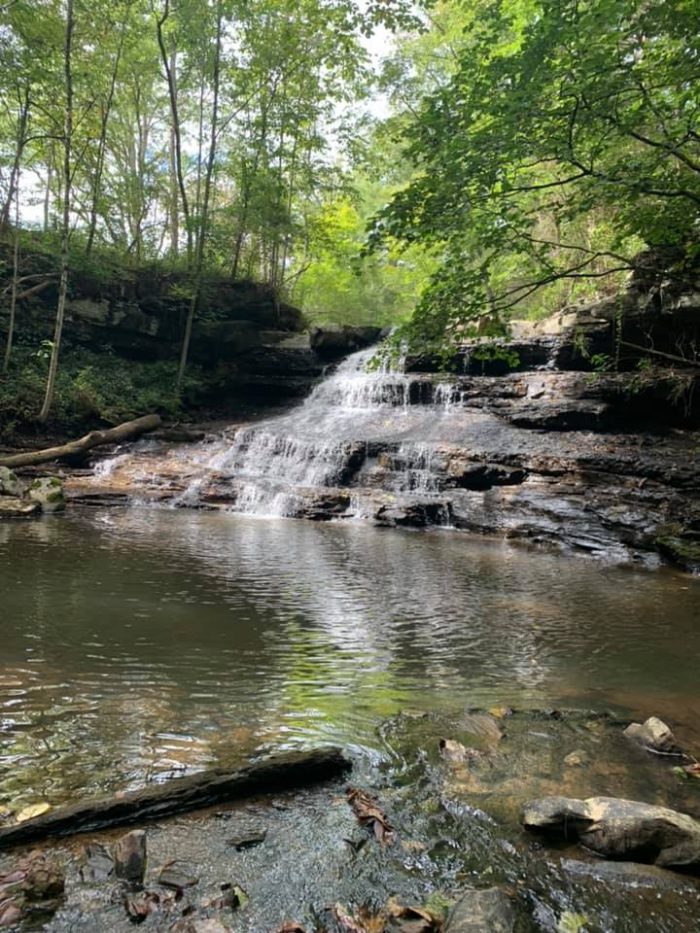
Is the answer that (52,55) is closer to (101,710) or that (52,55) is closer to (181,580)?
(181,580)

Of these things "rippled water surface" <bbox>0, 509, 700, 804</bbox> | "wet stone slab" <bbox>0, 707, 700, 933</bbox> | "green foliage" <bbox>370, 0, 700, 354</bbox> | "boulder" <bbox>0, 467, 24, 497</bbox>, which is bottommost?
"rippled water surface" <bbox>0, 509, 700, 804</bbox>

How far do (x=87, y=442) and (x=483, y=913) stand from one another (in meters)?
16.6

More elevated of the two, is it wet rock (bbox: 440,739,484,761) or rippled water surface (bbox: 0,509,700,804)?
wet rock (bbox: 440,739,484,761)

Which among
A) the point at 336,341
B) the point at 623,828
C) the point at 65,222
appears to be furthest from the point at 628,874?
the point at 336,341

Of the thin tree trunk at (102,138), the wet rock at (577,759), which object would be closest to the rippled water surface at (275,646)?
the wet rock at (577,759)

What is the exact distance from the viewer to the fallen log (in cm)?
1459

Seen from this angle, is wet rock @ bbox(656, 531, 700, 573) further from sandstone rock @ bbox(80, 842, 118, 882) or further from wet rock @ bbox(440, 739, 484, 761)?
sandstone rock @ bbox(80, 842, 118, 882)

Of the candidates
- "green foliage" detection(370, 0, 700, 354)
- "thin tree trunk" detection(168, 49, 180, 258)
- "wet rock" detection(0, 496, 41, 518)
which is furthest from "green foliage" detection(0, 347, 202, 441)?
"green foliage" detection(370, 0, 700, 354)

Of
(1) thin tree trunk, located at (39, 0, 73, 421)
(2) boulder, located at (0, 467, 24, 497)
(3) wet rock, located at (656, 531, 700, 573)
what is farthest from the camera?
(1) thin tree trunk, located at (39, 0, 73, 421)

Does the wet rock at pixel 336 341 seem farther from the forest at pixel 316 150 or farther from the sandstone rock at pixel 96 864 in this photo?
the sandstone rock at pixel 96 864

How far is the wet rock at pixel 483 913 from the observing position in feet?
5.79

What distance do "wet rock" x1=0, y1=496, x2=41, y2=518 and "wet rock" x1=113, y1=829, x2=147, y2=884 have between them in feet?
33.8

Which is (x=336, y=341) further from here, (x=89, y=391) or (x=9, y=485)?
(x=9, y=485)

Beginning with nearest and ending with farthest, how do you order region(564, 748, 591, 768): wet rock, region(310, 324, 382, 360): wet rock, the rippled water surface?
region(564, 748, 591, 768): wet rock
the rippled water surface
region(310, 324, 382, 360): wet rock
